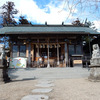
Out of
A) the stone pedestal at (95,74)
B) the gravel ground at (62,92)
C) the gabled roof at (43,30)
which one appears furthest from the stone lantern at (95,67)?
the gabled roof at (43,30)

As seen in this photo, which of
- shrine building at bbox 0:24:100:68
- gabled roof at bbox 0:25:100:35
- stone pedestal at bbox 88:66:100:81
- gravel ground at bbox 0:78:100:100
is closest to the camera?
gravel ground at bbox 0:78:100:100

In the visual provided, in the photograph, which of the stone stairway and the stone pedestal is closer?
the stone pedestal

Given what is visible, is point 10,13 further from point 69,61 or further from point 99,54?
point 99,54

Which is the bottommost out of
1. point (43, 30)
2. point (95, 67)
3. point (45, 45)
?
point (95, 67)

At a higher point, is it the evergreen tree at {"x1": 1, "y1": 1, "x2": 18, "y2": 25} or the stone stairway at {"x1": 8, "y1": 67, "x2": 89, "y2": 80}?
the evergreen tree at {"x1": 1, "y1": 1, "x2": 18, "y2": 25}

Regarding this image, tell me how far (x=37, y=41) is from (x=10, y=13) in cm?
1237

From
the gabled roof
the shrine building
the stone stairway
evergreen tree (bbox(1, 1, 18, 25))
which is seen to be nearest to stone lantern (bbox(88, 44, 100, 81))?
the stone stairway

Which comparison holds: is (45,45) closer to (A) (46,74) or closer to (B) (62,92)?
(A) (46,74)

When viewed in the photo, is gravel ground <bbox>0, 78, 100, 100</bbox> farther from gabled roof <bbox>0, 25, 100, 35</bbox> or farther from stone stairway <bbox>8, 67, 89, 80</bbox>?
gabled roof <bbox>0, 25, 100, 35</bbox>

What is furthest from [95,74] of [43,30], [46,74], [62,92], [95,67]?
[43,30]

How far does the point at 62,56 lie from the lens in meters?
16.0

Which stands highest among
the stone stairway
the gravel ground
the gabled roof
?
the gabled roof

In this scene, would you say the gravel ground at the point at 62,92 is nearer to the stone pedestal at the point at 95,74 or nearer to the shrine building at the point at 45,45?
the stone pedestal at the point at 95,74

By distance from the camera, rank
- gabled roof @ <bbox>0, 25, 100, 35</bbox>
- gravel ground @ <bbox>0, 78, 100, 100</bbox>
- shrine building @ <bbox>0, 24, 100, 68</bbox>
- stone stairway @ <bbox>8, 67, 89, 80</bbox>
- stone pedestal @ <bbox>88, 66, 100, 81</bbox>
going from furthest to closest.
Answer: shrine building @ <bbox>0, 24, 100, 68</bbox>, gabled roof @ <bbox>0, 25, 100, 35</bbox>, stone stairway @ <bbox>8, 67, 89, 80</bbox>, stone pedestal @ <bbox>88, 66, 100, 81</bbox>, gravel ground @ <bbox>0, 78, 100, 100</bbox>
